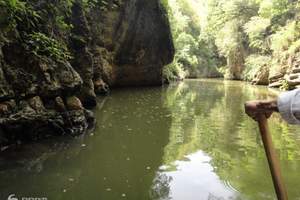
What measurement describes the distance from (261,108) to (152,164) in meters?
3.57

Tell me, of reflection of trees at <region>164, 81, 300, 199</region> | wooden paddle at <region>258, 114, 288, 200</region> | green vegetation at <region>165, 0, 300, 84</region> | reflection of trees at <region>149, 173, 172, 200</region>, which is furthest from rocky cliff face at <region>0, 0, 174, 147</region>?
green vegetation at <region>165, 0, 300, 84</region>

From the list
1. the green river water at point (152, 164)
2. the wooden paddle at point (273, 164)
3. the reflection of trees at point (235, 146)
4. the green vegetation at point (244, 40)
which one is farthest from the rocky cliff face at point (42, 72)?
the green vegetation at point (244, 40)

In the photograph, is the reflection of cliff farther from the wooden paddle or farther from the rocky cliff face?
the wooden paddle

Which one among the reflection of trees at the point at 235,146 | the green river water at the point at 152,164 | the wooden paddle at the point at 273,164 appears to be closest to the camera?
the wooden paddle at the point at 273,164

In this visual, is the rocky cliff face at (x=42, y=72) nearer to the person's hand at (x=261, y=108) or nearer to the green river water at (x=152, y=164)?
the green river water at (x=152, y=164)

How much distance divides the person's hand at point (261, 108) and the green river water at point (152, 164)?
2.33 m

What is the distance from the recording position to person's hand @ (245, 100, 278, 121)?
1.96 m

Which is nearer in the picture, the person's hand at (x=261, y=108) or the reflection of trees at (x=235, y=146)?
the person's hand at (x=261, y=108)

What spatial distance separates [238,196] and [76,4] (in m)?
8.49

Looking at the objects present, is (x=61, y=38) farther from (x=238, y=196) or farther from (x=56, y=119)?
(x=238, y=196)

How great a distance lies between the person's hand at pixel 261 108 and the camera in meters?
1.96

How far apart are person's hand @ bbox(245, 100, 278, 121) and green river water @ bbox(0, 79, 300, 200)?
2334mm

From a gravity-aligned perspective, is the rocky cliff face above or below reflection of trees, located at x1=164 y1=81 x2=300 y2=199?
above

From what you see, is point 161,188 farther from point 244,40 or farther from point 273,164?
point 244,40
